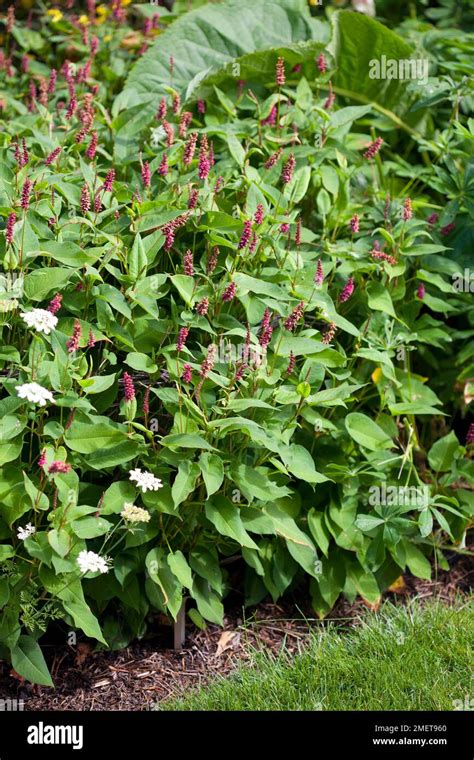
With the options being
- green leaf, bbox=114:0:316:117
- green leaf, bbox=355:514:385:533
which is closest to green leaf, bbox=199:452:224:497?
green leaf, bbox=355:514:385:533

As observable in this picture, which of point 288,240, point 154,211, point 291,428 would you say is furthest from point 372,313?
point 154,211

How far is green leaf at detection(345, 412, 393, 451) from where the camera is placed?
11.4ft

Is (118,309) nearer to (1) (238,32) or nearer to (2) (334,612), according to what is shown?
(2) (334,612)

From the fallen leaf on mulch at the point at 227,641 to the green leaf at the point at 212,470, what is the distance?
0.70m

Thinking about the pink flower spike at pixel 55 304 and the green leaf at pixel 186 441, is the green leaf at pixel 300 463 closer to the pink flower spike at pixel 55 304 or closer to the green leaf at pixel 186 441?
the green leaf at pixel 186 441

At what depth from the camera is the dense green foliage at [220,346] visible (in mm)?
2957

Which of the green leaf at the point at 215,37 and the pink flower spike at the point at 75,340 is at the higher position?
the green leaf at the point at 215,37

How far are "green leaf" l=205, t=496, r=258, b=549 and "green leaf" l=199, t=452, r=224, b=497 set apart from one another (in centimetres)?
11

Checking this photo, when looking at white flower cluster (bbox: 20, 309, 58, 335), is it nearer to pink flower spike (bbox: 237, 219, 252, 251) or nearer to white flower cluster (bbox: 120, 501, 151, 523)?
white flower cluster (bbox: 120, 501, 151, 523)

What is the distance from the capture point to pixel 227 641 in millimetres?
3434

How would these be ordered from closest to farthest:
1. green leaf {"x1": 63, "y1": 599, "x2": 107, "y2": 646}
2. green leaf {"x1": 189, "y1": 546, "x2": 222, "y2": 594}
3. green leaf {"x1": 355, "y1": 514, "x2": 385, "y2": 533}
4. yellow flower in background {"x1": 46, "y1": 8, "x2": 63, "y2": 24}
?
green leaf {"x1": 63, "y1": 599, "x2": 107, "y2": 646}, green leaf {"x1": 189, "y1": 546, "x2": 222, "y2": 594}, green leaf {"x1": 355, "y1": 514, "x2": 385, "y2": 533}, yellow flower in background {"x1": 46, "y1": 8, "x2": 63, "y2": 24}

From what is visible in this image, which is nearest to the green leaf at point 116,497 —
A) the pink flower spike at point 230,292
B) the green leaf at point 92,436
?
the green leaf at point 92,436

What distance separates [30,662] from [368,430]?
1.37m
